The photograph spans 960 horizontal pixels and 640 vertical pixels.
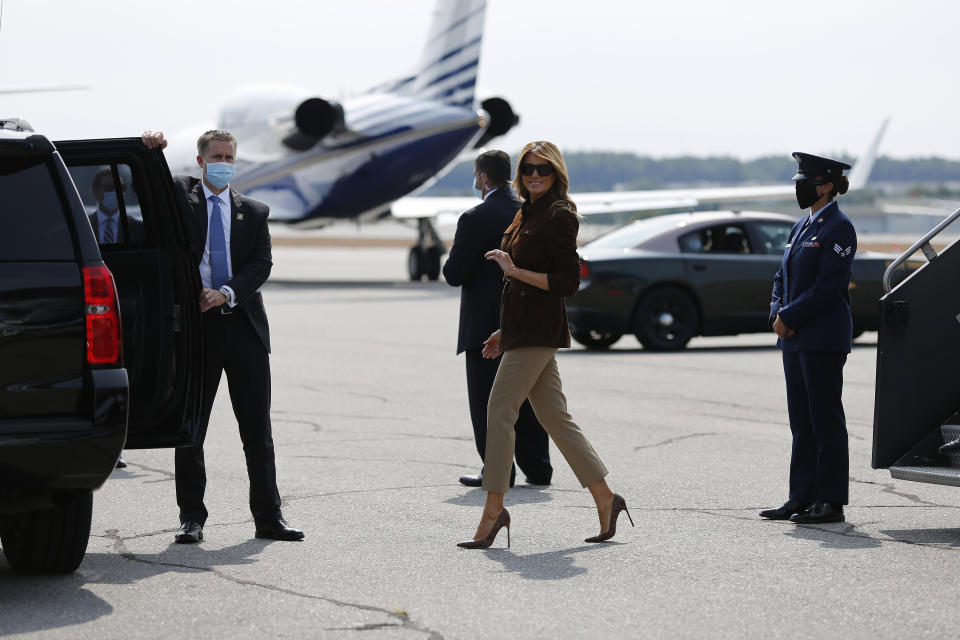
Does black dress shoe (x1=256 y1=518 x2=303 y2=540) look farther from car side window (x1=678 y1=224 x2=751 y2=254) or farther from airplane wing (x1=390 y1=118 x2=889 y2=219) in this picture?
airplane wing (x1=390 y1=118 x2=889 y2=219)

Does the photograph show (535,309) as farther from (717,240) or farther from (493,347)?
(717,240)

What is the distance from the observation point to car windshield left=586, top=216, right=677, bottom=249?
659 inches

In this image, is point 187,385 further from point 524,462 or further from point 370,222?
point 370,222

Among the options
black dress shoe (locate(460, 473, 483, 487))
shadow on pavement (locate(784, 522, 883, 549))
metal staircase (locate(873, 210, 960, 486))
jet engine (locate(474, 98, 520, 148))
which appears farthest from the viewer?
jet engine (locate(474, 98, 520, 148))

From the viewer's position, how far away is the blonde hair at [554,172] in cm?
654

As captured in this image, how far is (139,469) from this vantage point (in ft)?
28.9

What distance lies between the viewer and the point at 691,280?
1653 cm

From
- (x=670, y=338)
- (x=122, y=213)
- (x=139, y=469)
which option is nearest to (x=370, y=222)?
(x=670, y=338)

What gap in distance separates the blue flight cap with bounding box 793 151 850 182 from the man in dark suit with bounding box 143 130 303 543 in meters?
2.65

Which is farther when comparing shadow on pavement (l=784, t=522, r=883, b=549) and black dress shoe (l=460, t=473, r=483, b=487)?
black dress shoe (l=460, t=473, r=483, b=487)

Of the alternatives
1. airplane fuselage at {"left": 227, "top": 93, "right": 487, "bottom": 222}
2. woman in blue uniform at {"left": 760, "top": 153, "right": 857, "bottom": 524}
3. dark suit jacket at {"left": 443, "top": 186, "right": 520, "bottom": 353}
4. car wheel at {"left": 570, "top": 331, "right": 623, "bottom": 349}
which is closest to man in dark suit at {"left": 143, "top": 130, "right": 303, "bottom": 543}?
dark suit jacket at {"left": 443, "top": 186, "right": 520, "bottom": 353}

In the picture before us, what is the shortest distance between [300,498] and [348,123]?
26.0 metres

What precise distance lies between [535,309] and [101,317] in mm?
2086

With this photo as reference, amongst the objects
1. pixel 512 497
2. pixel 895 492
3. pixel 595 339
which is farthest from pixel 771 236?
pixel 512 497
